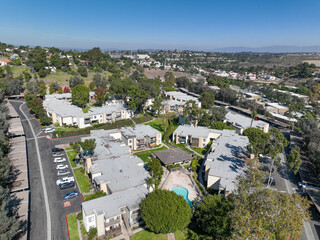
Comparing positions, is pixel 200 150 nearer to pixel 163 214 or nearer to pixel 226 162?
pixel 226 162

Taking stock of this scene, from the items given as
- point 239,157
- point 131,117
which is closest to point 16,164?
point 131,117

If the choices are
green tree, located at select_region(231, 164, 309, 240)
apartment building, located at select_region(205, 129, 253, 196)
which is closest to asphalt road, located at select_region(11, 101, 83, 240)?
green tree, located at select_region(231, 164, 309, 240)

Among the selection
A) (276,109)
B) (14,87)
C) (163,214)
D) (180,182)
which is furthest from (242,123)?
(14,87)

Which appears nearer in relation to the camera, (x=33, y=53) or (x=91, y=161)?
(x=91, y=161)

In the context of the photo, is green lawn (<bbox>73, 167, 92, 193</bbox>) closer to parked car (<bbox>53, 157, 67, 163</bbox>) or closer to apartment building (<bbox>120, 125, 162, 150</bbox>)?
parked car (<bbox>53, 157, 67, 163</bbox>)

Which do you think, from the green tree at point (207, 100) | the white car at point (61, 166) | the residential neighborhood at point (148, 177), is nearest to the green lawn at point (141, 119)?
the residential neighborhood at point (148, 177)

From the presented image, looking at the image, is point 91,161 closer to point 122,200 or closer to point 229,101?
point 122,200

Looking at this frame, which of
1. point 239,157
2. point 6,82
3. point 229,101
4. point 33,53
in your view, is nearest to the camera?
point 239,157
